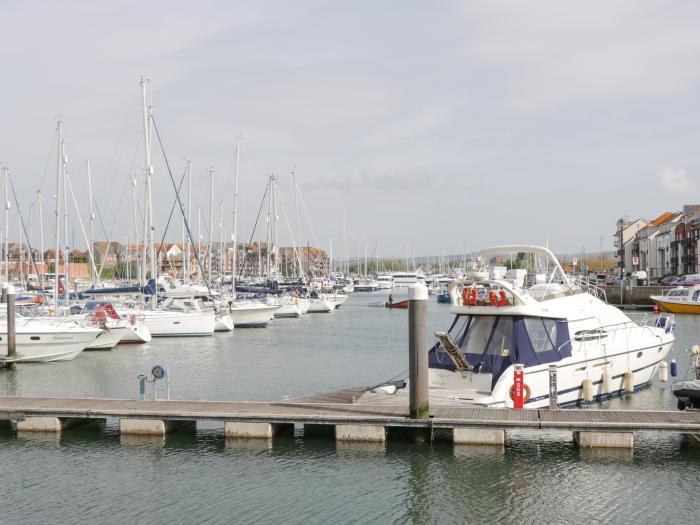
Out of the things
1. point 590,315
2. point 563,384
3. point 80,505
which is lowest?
point 80,505

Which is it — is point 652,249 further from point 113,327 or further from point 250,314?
point 113,327

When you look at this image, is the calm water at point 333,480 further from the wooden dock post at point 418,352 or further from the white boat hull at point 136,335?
the white boat hull at point 136,335

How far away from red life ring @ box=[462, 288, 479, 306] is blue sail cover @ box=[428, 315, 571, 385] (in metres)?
0.49

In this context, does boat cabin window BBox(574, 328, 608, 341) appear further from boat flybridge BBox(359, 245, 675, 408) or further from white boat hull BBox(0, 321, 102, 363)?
white boat hull BBox(0, 321, 102, 363)

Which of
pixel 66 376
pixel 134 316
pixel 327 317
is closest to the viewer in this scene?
pixel 66 376

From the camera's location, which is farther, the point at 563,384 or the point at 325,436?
the point at 563,384

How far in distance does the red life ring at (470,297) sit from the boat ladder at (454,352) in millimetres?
1522

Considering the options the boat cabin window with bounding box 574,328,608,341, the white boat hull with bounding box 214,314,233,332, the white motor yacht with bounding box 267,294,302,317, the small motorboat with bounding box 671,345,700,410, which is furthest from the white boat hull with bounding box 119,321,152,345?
the small motorboat with bounding box 671,345,700,410

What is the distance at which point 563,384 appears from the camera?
21.4 metres

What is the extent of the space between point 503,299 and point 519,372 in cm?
255

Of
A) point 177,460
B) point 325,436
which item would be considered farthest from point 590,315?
point 177,460

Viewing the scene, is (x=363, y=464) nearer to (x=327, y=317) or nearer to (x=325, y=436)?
(x=325, y=436)

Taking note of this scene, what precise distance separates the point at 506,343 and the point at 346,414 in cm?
510

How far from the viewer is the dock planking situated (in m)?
17.4
